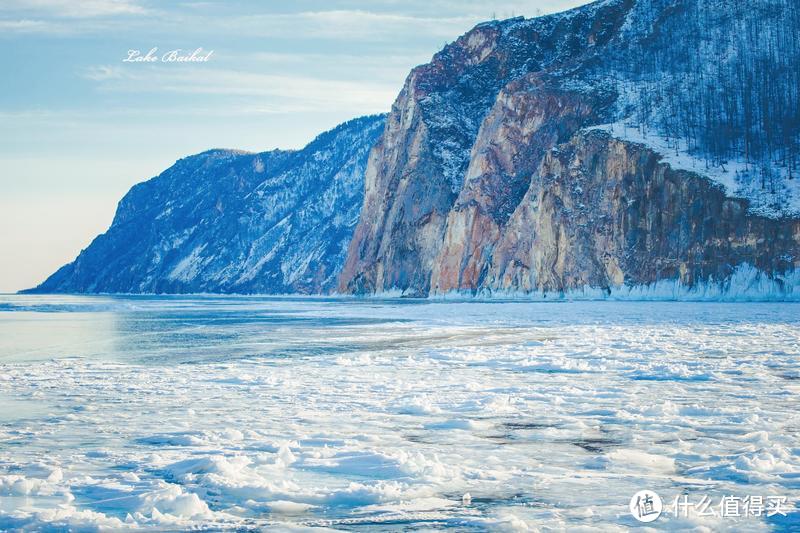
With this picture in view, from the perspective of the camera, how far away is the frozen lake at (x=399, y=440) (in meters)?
7.59

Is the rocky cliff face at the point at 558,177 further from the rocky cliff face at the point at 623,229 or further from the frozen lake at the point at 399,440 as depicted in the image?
the frozen lake at the point at 399,440

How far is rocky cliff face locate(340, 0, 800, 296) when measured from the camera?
9525cm

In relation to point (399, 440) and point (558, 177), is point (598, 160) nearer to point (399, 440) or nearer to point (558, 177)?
point (558, 177)

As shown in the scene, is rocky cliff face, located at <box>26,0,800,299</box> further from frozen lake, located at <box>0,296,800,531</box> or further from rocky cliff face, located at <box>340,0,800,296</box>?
frozen lake, located at <box>0,296,800,531</box>

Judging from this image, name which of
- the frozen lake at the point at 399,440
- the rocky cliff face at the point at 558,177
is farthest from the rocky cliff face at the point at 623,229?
the frozen lake at the point at 399,440

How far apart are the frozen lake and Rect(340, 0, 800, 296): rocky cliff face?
7666cm

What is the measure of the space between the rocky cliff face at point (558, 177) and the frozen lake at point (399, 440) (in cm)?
7666

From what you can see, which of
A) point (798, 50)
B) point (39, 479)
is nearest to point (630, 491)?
point (39, 479)

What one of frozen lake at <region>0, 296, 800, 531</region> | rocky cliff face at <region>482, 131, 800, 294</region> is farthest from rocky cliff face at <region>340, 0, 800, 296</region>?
frozen lake at <region>0, 296, 800, 531</region>

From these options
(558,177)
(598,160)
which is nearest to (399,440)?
(598,160)

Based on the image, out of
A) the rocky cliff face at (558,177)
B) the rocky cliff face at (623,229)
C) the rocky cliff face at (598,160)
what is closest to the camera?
the rocky cliff face at (623,229)

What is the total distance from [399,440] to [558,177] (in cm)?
10008

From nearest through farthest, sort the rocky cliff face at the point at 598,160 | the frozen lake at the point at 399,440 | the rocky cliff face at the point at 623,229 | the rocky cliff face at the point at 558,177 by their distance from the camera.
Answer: the frozen lake at the point at 399,440
the rocky cliff face at the point at 623,229
the rocky cliff face at the point at 598,160
the rocky cliff face at the point at 558,177

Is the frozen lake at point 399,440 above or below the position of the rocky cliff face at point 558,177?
below
